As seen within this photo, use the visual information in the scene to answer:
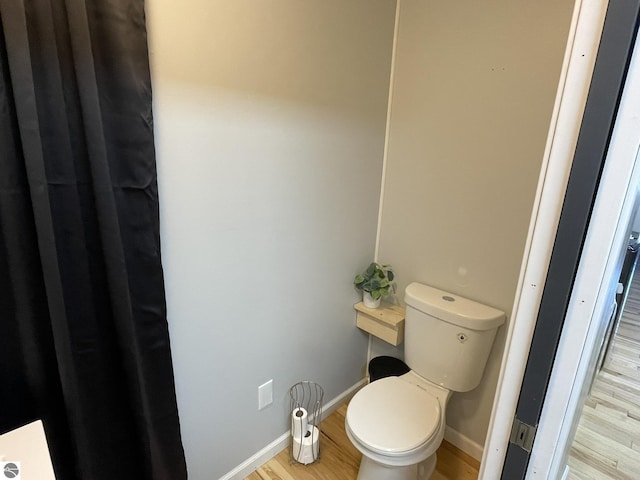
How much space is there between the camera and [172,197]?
1147 mm

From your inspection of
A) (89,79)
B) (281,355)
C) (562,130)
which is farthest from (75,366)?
(562,130)

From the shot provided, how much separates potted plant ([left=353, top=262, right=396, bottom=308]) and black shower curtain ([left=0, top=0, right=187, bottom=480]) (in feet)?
3.47

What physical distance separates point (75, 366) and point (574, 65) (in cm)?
126

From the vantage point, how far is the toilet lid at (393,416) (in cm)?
134

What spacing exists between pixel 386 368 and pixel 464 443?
53 centimetres

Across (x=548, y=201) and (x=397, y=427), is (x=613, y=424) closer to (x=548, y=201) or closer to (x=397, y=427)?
(x=397, y=427)

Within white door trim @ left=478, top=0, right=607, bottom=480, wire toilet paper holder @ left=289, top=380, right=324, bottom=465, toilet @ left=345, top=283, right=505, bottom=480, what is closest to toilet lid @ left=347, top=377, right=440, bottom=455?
toilet @ left=345, top=283, right=505, bottom=480

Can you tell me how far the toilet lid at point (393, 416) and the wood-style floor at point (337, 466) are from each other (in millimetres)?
437

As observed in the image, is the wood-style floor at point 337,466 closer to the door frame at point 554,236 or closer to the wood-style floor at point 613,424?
the wood-style floor at point 613,424

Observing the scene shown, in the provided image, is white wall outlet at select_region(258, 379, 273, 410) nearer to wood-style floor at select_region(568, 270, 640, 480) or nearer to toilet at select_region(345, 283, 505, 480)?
toilet at select_region(345, 283, 505, 480)

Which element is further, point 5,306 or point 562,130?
point 5,306

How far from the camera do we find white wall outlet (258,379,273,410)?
5.30ft

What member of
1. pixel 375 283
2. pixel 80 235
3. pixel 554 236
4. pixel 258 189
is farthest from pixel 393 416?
pixel 80 235

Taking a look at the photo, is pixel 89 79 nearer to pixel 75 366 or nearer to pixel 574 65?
pixel 75 366
